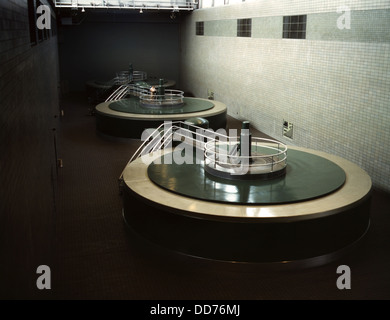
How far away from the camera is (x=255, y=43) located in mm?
14406

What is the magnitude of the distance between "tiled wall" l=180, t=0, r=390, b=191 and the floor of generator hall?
6.27 feet

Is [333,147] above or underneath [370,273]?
above

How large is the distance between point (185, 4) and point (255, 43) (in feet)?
27.2

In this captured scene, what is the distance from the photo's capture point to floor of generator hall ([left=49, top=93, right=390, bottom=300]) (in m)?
5.39

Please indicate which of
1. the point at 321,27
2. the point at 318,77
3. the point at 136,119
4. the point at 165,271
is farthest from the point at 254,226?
the point at 136,119

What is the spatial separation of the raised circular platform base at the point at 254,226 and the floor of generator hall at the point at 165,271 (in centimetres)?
17

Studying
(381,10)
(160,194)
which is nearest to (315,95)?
(381,10)

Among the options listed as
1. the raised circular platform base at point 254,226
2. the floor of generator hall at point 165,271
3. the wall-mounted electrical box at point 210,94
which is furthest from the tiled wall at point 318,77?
the raised circular platform base at point 254,226

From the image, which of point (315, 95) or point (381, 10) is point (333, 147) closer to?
point (315, 95)

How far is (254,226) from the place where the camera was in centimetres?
576

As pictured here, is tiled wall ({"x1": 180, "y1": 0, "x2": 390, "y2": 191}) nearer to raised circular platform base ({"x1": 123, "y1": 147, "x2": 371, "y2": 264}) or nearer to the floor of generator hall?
the floor of generator hall

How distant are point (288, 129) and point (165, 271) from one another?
7538mm

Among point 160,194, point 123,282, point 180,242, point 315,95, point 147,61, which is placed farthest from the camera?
point 147,61

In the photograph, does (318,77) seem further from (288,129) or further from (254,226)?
(254,226)
